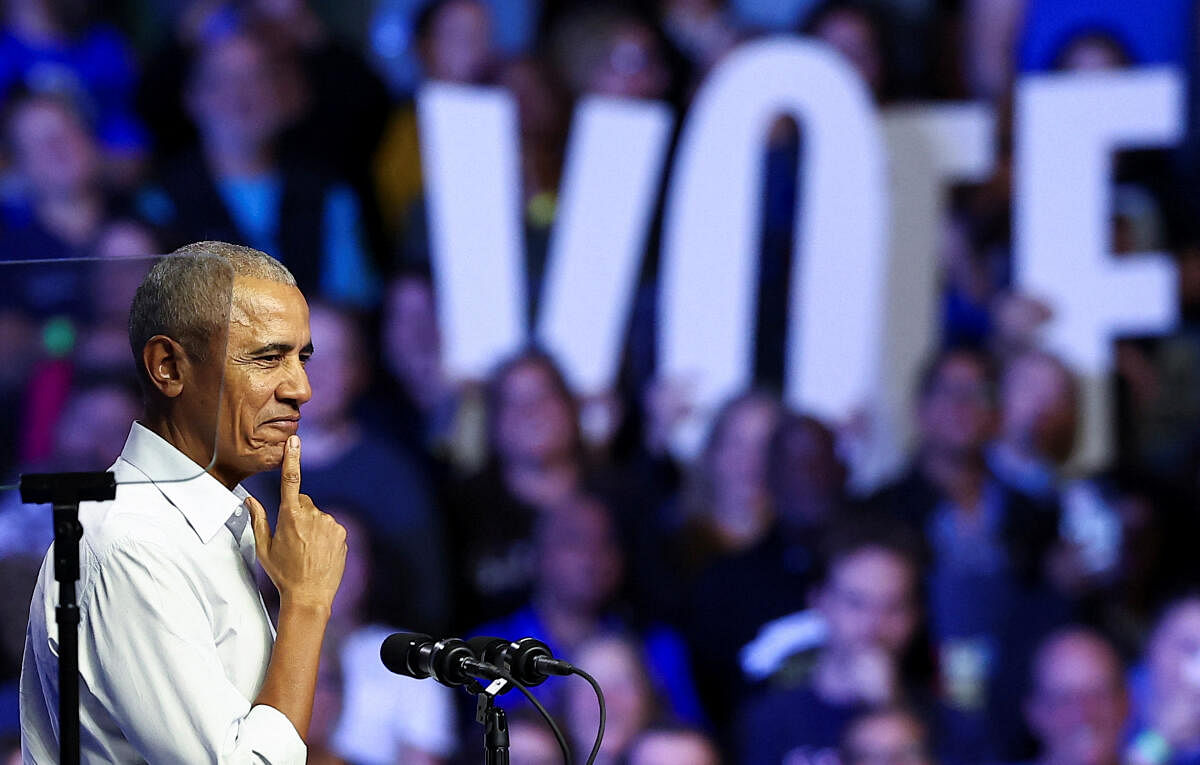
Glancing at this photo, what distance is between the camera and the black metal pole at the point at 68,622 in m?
1.31

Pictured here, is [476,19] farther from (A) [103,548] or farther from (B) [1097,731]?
(A) [103,548]

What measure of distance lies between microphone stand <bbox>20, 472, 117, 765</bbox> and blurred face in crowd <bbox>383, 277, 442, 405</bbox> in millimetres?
3510

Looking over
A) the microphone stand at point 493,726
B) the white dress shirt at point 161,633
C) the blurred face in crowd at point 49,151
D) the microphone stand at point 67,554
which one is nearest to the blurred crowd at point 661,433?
the blurred face in crowd at point 49,151

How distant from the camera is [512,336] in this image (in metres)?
5.02

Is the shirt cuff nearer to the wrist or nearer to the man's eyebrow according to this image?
the wrist

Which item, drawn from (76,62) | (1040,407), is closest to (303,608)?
(76,62)

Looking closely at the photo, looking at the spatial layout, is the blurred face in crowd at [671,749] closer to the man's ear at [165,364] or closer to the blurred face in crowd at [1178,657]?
the blurred face in crowd at [1178,657]

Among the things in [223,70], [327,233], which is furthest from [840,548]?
[223,70]

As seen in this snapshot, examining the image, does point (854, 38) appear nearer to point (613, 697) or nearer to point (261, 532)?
point (613, 697)

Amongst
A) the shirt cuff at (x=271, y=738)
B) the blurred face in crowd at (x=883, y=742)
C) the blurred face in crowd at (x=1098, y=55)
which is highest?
the blurred face in crowd at (x=1098, y=55)

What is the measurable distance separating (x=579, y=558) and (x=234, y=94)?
1.82m

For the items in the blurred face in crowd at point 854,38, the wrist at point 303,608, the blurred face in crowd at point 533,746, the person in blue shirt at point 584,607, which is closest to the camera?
the wrist at point 303,608

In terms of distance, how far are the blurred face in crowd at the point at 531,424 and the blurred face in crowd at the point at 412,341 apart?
233mm

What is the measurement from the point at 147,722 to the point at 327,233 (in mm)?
3654
